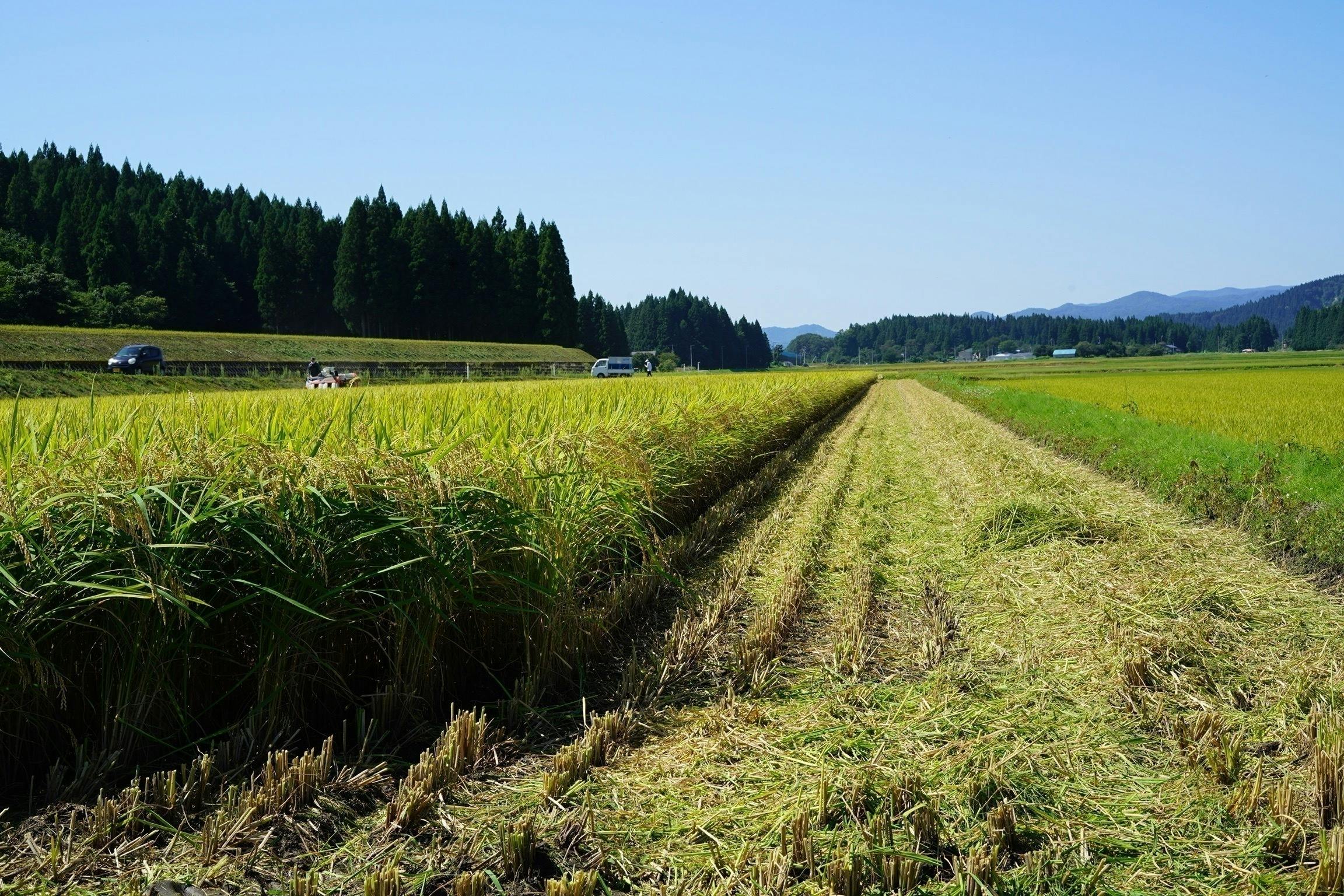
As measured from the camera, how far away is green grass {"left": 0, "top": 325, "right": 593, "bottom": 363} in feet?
112

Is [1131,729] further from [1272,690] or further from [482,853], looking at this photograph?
[482,853]

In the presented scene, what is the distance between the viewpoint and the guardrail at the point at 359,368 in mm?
32031

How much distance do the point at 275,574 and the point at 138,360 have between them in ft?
110

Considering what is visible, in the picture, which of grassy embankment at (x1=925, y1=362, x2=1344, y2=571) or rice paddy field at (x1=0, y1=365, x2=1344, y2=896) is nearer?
rice paddy field at (x1=0, y1=365, x2=1344, y2=896)

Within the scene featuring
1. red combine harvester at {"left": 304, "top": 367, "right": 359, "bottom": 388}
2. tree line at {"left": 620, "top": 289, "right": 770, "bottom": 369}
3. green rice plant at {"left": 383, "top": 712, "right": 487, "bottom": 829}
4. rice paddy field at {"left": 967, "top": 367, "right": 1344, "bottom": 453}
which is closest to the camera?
green rice plant at {"left": 383, "top": 712, "right": 487, "bottom": 829}

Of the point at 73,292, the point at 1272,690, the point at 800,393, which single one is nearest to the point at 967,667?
the point at 1272,690

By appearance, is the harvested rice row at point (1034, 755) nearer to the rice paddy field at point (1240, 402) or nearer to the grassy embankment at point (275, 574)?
the grassy embankment at point (275, 574)

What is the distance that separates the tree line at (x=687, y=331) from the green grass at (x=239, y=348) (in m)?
78.1

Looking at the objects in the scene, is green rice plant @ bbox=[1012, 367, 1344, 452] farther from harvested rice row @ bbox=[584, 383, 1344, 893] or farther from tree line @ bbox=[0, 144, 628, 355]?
tree line @ bbox=[0, 144, 628, 355]

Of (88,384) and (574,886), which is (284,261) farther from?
(574,886)

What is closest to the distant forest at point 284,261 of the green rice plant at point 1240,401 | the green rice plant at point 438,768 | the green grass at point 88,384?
the green grass at point 88,384

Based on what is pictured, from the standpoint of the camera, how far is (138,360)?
103 feet

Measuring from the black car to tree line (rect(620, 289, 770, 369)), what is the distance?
360 feet

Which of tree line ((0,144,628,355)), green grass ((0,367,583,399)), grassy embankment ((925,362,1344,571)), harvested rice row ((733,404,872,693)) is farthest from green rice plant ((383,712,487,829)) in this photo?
tree line ((0,144,628,355))
